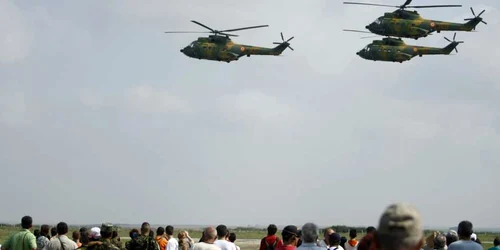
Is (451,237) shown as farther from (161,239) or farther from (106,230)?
(161,239)

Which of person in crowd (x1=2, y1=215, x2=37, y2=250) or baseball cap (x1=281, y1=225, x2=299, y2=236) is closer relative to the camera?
baseball cap (x1=281, y1=225, x2=299, y2=236)

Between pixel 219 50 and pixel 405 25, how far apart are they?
10537 millimetres

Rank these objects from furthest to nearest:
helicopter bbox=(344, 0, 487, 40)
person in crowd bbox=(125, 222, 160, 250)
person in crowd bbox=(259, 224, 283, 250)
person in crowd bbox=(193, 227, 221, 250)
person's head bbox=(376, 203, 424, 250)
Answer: helicopter bbox=(344, 0, 487, 40)
person in crowd bbox=(259, 224, 283, 250)
person in crowd bbox=(125, 222, 160, 250)
person in crowd bbox=(193, 227, 221, 250)
person's head bbox=(376, 203, 424, 250)

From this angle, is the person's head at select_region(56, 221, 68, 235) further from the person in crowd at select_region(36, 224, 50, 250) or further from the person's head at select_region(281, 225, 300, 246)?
the person's head at select_region(281, 225, 300, 246)

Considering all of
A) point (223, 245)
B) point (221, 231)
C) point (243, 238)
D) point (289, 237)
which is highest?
point (243, 238)

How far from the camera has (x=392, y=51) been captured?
164 feet

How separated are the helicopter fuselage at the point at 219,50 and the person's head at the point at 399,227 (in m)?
45.0

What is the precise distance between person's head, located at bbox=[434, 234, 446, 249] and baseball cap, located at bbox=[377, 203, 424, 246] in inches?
336

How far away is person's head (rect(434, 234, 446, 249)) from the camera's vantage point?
1219 cm

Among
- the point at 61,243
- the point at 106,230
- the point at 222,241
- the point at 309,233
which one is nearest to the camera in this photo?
the point at 309,233

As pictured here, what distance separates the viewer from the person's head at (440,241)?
12.2 m

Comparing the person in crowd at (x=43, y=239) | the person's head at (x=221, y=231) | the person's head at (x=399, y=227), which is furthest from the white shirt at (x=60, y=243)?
the person's head at (x=399, y=227)

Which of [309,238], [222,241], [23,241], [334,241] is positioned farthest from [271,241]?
[309,238]

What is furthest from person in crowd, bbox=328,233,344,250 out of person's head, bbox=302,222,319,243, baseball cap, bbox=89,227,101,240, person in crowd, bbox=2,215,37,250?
person in crowd, bbox=2,215,37,250
